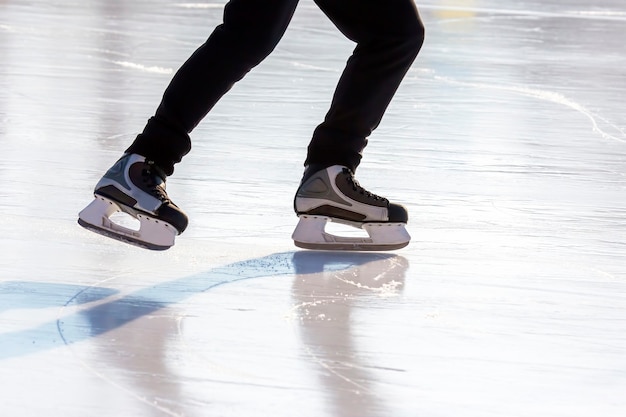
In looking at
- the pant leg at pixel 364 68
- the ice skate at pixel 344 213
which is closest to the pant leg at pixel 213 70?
the pant leg at pixel 364 68

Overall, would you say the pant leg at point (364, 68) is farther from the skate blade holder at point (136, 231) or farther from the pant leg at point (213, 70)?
the skate blade holder at point (136, 231)

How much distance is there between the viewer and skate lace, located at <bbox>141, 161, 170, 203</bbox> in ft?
9.11

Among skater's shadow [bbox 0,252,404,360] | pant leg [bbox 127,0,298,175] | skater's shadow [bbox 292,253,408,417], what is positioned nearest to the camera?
skater's shadow [bbox 292,253,408,417]

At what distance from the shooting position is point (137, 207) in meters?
2.76

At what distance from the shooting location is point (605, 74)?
6.59m

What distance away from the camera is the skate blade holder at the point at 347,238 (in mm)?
2842

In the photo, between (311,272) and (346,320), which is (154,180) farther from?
(346,320)

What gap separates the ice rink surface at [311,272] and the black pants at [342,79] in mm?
208

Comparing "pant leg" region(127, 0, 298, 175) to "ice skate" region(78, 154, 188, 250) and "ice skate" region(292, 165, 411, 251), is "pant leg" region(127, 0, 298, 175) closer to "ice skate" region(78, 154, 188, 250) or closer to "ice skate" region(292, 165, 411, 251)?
"ice skate" region(78, 154, 188, 250)

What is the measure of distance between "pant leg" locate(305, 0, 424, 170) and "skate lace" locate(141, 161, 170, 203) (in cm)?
32

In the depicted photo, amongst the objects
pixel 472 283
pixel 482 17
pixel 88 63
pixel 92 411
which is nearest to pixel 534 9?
pixel 482 17

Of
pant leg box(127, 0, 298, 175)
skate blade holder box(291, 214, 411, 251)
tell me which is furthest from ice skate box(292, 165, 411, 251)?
pant leg box(127, 0, 298, 175)

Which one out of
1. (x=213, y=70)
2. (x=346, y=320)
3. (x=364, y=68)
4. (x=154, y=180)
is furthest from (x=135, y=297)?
(x=364, y=68)

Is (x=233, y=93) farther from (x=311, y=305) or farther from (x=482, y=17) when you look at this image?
(x=482, y=17)
